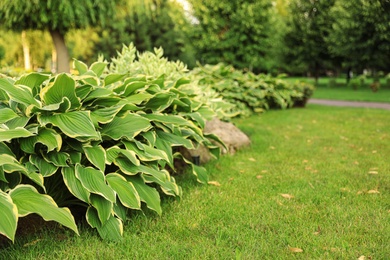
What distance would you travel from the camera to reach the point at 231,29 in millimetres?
19891

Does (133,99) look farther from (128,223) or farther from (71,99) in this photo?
(128,223)

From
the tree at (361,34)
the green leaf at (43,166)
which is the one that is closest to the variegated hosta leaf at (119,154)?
the green leaf at (43,166)

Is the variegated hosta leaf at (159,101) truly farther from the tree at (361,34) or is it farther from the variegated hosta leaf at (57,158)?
the tree at (361,34)

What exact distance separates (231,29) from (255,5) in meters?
1.64

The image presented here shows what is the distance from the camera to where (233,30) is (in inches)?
786

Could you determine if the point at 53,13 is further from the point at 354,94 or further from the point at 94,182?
the point at 354,94

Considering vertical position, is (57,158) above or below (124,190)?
above

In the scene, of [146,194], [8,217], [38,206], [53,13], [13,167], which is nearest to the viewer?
[8,217]

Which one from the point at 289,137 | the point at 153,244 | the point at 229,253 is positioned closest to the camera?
the point at 229,253

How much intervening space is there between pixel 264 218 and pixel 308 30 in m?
27.1

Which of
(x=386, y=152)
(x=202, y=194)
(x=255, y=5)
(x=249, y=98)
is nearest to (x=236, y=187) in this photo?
(x=202, y=194)

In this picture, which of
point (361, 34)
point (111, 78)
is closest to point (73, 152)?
point (111, 78)

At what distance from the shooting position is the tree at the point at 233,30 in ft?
63.2

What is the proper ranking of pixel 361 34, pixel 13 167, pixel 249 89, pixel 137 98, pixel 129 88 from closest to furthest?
1. pixel 13 167
2. pixel 137 98
3. pixel 129 88
4. pixel 249 89
5. pixel 361 34
